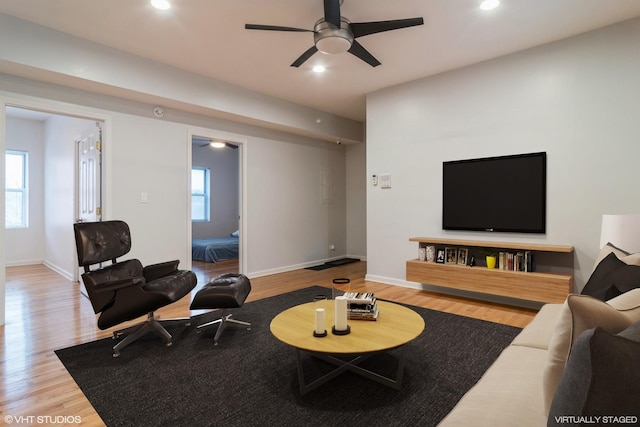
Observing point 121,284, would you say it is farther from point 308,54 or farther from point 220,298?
point 308,54

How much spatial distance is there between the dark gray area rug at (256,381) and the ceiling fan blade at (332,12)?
2535mm

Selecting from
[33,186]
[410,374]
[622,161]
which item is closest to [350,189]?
[622,161]

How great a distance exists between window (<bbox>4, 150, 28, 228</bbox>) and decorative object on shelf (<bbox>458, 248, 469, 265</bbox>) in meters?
7.72

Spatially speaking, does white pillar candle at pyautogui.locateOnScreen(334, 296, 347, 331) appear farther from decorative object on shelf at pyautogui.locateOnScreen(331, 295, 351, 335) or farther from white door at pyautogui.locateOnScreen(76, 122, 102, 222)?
white door at pyautogui.locateOnScreen(76, 122, 102, 222)

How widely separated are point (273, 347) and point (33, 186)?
6647 mm

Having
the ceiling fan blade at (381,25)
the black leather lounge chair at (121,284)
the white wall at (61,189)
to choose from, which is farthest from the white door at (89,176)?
the ceiling fan blade at (381,25)

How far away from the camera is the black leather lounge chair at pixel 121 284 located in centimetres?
250

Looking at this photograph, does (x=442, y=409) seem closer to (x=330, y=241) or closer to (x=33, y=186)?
(x=330, y=241)

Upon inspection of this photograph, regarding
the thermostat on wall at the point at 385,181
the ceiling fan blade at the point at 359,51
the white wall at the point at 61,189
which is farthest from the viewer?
the white wall at the point at 61,189

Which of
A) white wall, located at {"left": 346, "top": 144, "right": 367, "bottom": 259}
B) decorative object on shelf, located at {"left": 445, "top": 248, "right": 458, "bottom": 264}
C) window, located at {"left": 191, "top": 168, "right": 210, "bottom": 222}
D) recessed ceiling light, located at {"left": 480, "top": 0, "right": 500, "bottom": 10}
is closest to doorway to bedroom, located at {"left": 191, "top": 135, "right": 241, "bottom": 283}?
window, located at {"left": 191, "top": 168, "right": 210, "bottom": 222}

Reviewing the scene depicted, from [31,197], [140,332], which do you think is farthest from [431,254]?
[31,197]

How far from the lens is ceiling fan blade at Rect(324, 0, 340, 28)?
2465 mm

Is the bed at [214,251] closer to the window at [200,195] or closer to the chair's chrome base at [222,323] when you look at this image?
the window at [200,195]

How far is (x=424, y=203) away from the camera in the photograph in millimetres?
4438
